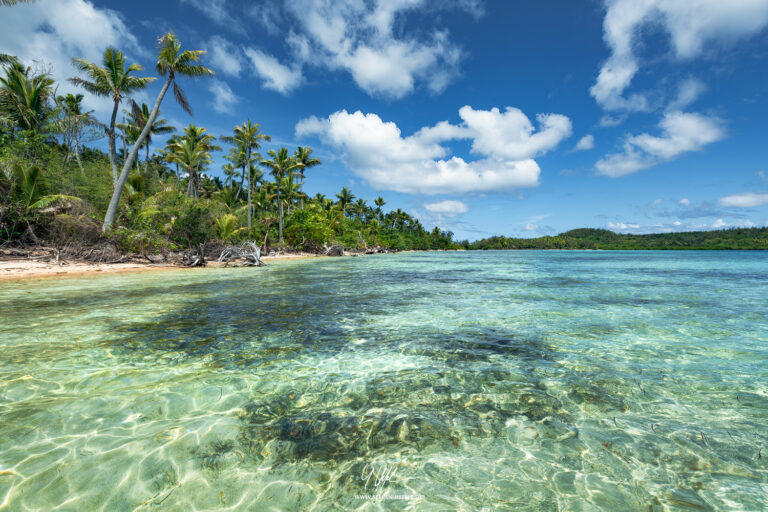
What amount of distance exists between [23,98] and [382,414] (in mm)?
38182

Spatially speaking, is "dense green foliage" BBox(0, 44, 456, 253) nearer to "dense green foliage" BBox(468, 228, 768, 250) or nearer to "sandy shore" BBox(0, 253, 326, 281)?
"sandy shore" BBox(0, 253, 326, 281)

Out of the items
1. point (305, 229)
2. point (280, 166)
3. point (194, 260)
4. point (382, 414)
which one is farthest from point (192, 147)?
point (382, 414)

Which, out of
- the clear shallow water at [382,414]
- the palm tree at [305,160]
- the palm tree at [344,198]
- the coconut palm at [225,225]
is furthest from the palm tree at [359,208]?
the clear shallow water at [382,414]

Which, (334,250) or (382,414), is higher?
(334,250)

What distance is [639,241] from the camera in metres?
143

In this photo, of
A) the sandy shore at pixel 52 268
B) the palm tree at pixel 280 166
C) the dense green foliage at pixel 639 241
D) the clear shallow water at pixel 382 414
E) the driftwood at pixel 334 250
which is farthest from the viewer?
the dense green foliage at pixel 639 241

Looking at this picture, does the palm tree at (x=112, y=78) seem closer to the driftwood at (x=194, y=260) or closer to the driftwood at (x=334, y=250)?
the driftwood at (x=194, y=260)

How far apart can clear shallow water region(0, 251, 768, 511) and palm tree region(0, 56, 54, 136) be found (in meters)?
28.9

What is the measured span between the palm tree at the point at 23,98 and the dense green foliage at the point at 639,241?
5667 inches

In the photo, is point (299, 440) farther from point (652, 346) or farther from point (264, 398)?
point (652, 346)

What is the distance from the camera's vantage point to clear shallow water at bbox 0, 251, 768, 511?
2.58 m

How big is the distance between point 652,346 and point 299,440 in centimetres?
653

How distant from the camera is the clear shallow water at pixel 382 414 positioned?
2584 mm

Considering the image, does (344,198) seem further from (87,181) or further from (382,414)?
(382,414)
